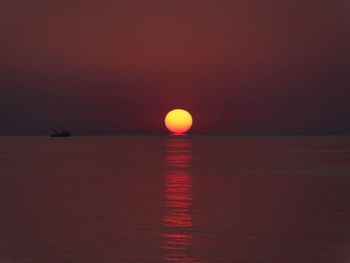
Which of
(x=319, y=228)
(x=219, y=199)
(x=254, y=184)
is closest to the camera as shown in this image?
(x=319, y=228)

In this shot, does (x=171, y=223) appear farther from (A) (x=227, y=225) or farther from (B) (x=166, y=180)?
(B) (x=166, y=180)

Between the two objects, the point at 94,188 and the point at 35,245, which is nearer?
the point at 35,245

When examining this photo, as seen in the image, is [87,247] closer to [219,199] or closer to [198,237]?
[198,237]

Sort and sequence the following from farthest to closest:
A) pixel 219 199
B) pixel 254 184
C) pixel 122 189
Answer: pixel 254 184, pixel 122 189, pixel 219 199

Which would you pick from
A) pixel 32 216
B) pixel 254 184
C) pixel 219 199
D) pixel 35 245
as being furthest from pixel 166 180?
pixel 35 245

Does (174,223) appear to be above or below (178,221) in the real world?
below

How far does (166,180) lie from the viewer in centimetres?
4462

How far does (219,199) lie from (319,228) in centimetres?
1046

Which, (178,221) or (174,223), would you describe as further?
(178,221)

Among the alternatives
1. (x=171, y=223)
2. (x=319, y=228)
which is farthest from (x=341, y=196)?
(x=171, y=223)

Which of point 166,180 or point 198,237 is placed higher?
point 166,180

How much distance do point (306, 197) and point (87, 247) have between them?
18.9 metres

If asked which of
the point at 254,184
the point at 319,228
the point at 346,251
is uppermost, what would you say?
the point at 254,184

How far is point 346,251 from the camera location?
53.7ft
